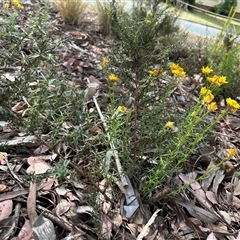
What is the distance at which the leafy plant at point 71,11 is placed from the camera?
14.6 ft

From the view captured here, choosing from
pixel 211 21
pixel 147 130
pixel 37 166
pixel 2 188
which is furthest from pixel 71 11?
pixel 211 21

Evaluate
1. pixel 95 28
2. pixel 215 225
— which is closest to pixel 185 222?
pixel 215 225

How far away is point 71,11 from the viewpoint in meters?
4.44

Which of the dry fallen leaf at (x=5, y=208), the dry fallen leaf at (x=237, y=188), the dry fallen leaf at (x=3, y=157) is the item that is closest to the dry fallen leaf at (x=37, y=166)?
the dry fallen leaf at (x=3, y=157)

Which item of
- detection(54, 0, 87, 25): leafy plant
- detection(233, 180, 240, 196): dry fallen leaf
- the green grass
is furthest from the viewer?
the green grass

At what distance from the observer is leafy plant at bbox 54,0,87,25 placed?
4.44 m

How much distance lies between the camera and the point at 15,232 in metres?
1.36

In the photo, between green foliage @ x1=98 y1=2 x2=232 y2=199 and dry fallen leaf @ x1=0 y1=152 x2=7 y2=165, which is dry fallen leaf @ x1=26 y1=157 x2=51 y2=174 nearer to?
dry fallen leaf @ x1=0 y1=152 x2=7 y2=165

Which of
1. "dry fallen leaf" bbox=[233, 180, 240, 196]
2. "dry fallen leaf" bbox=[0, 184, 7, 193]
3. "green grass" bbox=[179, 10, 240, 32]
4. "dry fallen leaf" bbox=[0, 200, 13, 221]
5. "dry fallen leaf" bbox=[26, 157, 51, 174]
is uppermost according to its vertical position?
"dry fallen leaf" bbox=[233, 180, 240, 196]

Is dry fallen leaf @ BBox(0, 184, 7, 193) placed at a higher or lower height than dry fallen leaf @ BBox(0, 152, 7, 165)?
higher

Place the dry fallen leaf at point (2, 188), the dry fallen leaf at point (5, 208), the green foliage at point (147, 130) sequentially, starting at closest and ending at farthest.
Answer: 1. the dry fallen leaf at point (5, 208)
2. the dry fallen leaf at point (2, 188)
3. the green foliage at point (147, 130)

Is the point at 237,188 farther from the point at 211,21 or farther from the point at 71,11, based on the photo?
the point at 211,21

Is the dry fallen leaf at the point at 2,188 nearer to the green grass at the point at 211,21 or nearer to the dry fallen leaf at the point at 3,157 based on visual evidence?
the dry fallen leaf at the point at 3,157

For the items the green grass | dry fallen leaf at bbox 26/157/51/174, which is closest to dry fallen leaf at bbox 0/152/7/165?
dry fallen leaf at bbox 26/157/51/174
